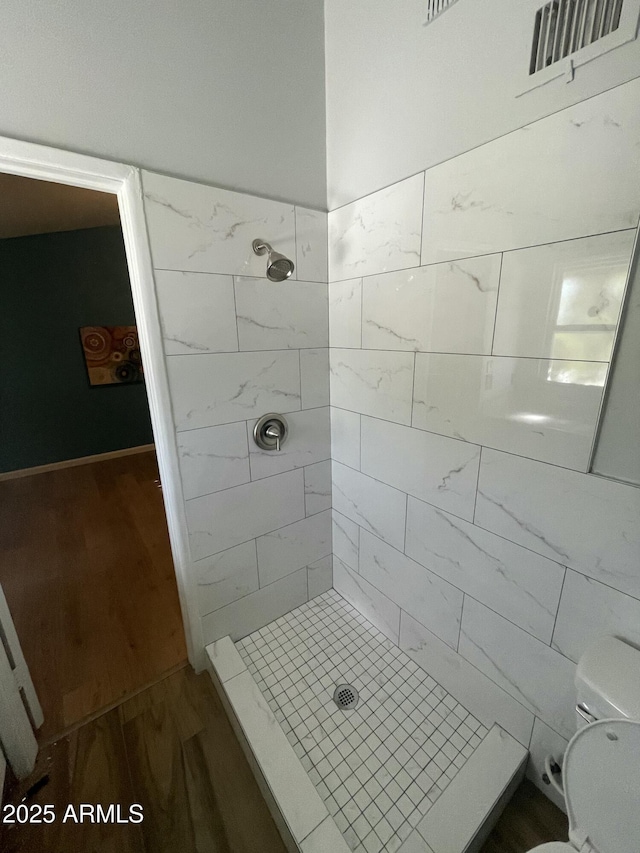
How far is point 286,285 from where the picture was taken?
1.39 meters

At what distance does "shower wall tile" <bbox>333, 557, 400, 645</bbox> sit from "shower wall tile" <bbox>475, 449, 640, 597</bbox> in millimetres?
734

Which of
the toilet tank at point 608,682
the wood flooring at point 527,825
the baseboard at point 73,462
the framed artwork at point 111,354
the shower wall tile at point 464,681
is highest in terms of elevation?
the framed artwork at point 111,354

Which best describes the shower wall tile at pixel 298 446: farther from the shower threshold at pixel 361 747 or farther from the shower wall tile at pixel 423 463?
the shower threshold at pixel 361 747

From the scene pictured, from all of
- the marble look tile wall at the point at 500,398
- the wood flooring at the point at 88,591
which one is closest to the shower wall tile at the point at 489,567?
the marble look tile wall at the point at 500,398

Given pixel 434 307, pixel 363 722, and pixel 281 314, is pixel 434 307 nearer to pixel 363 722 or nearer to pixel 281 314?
pixel 281 314

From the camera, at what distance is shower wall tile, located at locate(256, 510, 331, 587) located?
162cm

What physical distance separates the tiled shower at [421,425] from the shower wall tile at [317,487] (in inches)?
0.5

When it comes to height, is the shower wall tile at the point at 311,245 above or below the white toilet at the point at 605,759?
above

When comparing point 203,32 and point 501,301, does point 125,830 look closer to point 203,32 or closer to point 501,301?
point 501,301

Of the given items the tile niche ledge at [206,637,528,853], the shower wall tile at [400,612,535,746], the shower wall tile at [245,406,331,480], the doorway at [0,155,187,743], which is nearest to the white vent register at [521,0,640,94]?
the doorway at [0,155,187,743]

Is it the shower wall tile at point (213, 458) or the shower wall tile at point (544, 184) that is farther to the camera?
the shower wall tile at point (213, 458)

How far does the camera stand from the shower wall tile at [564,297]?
76cm

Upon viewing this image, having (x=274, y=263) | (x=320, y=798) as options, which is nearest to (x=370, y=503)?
(x=320, y=798)

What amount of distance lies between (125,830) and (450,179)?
86.9 inches
